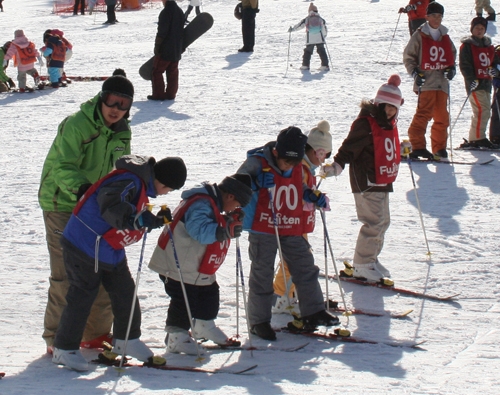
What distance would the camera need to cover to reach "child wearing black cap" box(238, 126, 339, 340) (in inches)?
203

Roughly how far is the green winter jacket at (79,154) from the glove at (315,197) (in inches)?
45.3

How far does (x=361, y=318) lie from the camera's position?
555 centimetres

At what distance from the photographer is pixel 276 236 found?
Result: 16.9 feet

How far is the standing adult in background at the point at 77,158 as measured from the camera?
15.0 feet

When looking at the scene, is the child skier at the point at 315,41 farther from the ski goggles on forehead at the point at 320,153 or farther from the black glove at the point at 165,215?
the black glove at the point at 165,215

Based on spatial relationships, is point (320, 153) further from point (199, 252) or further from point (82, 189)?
point (82, 189)

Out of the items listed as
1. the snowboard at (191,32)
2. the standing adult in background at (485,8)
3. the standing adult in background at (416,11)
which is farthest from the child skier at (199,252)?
the standing adult in background at (485,8)

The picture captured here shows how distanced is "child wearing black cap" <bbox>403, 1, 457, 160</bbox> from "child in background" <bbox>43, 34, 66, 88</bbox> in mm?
7580

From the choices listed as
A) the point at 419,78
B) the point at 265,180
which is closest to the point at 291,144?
the point at 265,180

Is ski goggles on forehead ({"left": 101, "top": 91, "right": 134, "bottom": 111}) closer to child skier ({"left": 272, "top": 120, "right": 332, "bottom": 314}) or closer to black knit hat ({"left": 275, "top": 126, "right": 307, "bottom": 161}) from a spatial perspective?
black knit hat ({"left": 275, "top": 126, "right": 307, "bottom": 161})

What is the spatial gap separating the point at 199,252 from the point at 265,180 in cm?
61

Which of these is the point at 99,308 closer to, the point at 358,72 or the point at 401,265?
the point at 401,265

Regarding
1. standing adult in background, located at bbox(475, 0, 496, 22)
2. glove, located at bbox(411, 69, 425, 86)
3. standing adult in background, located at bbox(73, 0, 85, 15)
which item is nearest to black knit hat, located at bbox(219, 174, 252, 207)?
glove, located at bbox(411, 69, 425, 86)

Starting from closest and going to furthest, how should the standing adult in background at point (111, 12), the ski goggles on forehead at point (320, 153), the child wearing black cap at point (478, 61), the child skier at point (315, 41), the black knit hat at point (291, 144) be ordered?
the black knit hat at point (291, 144), the ski goggles on forehead at point (320, 153), the child wearing black cap at point (478, 61), the child skier at point (315, 41), the standing adult in background at point (111, 12)
